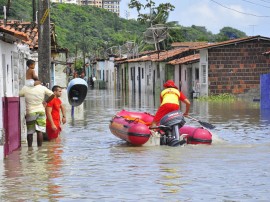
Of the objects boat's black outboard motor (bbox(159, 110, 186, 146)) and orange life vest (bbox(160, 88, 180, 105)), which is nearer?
boat's black outboard motor (bbox(159, 110, 186, 146))

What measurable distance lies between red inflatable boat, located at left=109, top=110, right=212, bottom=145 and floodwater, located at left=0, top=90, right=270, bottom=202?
0.24m

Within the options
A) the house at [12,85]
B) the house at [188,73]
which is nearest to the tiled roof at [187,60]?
the house at [188,73]

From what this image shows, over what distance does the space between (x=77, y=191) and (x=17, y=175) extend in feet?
6.78

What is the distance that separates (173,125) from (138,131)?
78 centimetres

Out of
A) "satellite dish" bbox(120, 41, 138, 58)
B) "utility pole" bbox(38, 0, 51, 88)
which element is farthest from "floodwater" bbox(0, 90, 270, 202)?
"satellite dish" bbox(120, 41, 138, 58)

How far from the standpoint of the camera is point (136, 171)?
43.7 feet

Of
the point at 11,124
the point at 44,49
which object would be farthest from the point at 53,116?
the point at 44,49

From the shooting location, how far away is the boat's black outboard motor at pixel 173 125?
57.4 feet

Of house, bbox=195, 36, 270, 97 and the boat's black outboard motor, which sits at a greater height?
house, bbox=195, 36, 270, 97

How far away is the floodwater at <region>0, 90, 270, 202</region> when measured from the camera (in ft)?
35.4

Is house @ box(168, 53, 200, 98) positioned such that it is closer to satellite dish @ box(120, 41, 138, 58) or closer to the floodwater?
satellite dish @ box(120, 41, 138, 58)

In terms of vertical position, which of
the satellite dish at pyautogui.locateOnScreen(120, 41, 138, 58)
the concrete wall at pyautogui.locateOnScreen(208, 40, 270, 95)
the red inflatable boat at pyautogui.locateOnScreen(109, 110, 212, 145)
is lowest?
the red inflatable boat at pyautogui.locateOnScreen(109, 110, 212, 145)

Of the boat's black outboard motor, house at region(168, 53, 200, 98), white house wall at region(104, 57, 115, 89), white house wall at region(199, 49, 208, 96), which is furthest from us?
white house wall at region(104, 57, 115, 89)

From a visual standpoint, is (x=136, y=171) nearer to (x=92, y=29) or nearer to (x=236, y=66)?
(x=236, y=66)
